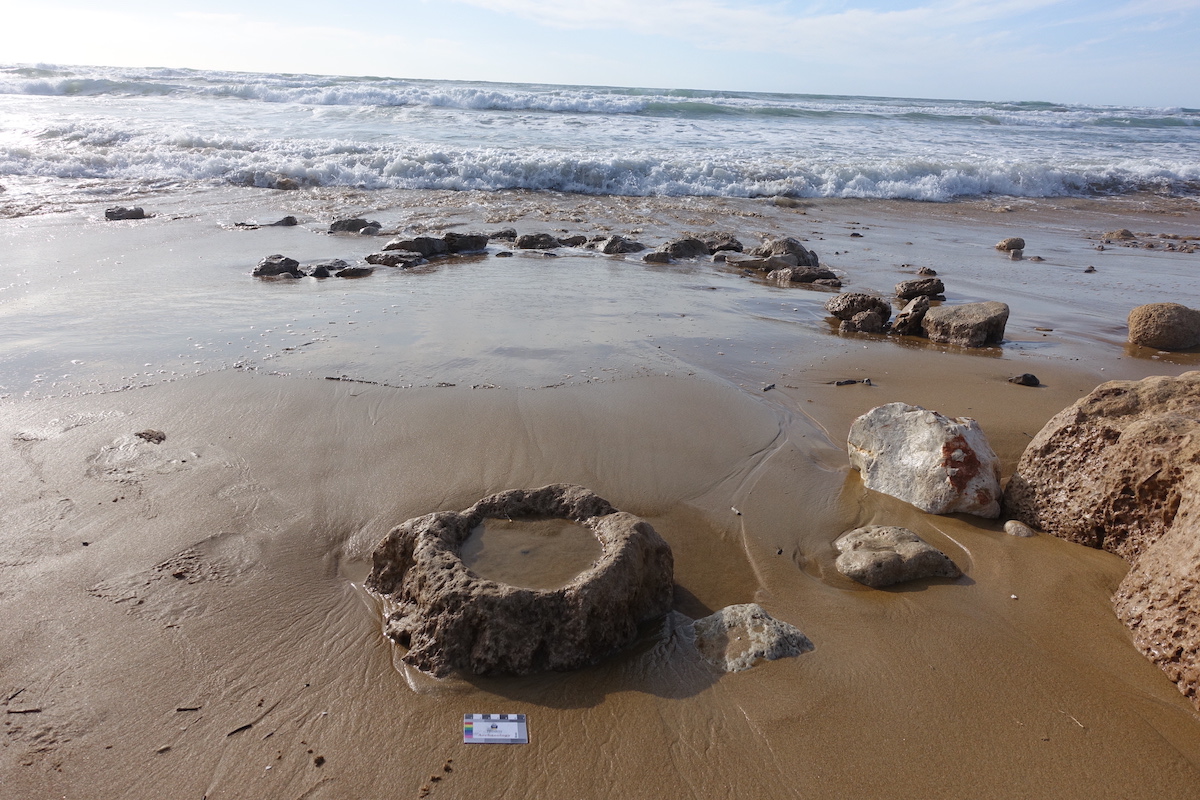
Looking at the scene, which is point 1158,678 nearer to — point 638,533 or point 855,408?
point 638,533

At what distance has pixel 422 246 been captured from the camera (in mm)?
9133

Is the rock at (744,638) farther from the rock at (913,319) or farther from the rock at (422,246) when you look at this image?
the rock at (422,246)

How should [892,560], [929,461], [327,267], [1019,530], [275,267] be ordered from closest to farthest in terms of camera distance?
[892,560]
[1019,530]
[929,461]
[275,267]
[327,267]

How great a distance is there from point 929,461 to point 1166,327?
181 inches

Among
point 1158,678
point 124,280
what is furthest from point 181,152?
point 1158,678

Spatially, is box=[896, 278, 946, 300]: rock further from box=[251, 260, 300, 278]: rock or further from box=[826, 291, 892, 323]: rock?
box=[251, 260, 300, 278]: rock

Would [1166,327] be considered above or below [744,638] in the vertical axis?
above

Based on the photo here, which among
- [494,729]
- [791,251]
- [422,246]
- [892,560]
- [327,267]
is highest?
[791,251]

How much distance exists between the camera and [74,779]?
6.59 feet

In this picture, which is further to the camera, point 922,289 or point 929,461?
point 922,289

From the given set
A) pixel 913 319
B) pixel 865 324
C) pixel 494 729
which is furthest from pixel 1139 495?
pixel 913 319

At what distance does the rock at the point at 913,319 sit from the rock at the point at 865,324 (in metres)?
0.18

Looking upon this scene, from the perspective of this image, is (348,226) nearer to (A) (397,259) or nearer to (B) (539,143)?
(A) (397,259)

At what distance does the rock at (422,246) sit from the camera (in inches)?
359
